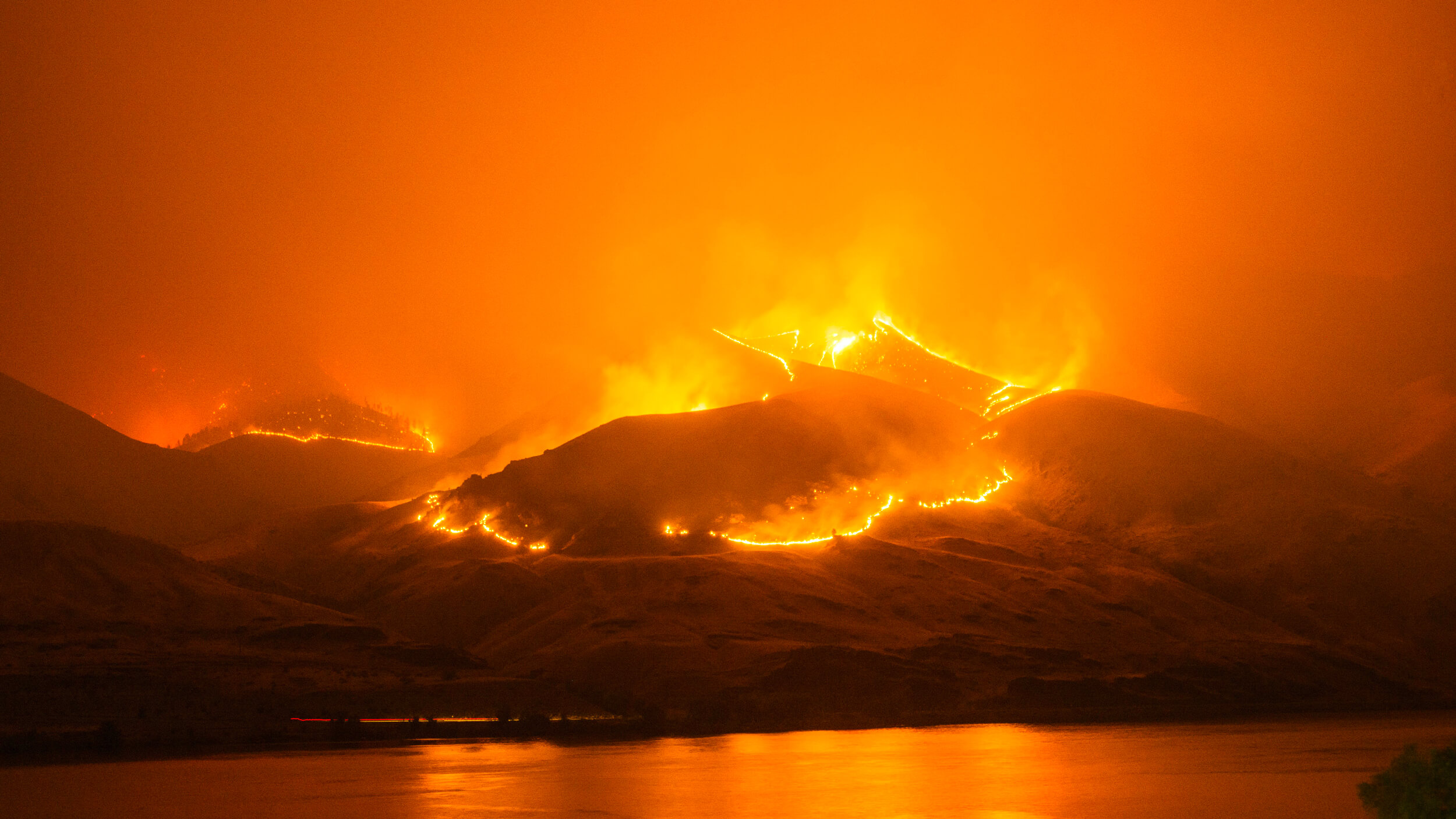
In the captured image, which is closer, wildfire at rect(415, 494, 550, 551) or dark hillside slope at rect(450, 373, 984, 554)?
wildfire at rect(415, 494, 550, 551)

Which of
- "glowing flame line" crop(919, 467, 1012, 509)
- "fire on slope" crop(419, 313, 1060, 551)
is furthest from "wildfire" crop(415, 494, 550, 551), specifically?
"glowing flame line" crop(919, 467, 1012, 509)

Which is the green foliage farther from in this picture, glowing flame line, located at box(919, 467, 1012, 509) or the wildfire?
glowing flame line, located at box(919, 467, 1012, 509)

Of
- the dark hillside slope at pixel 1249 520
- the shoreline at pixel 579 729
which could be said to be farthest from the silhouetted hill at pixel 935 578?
the shoreline at pixel 579 729

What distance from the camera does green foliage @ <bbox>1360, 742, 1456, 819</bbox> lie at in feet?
78.9

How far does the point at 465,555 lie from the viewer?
534 feet

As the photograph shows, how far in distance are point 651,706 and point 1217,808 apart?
5730 centimetres

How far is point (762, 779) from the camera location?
192 feet

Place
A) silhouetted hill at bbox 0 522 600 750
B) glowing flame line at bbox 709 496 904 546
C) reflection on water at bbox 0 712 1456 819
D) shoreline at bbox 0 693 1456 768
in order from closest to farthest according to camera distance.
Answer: reflection on water at bbox 0 712 1456 819
shoreline at bbox 0 693 1456 768
silhouetted hill at bbox 0 522 600 750
glowing flame line at bbox 709 496 904 546

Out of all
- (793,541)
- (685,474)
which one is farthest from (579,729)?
(685,474)

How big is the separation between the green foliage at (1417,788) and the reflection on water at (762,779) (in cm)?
2092

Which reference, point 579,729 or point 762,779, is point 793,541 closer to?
point 579,729

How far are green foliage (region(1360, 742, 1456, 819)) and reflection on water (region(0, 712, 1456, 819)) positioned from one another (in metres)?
20.9

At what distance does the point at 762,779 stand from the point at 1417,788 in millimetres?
37635

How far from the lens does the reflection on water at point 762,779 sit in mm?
47625
